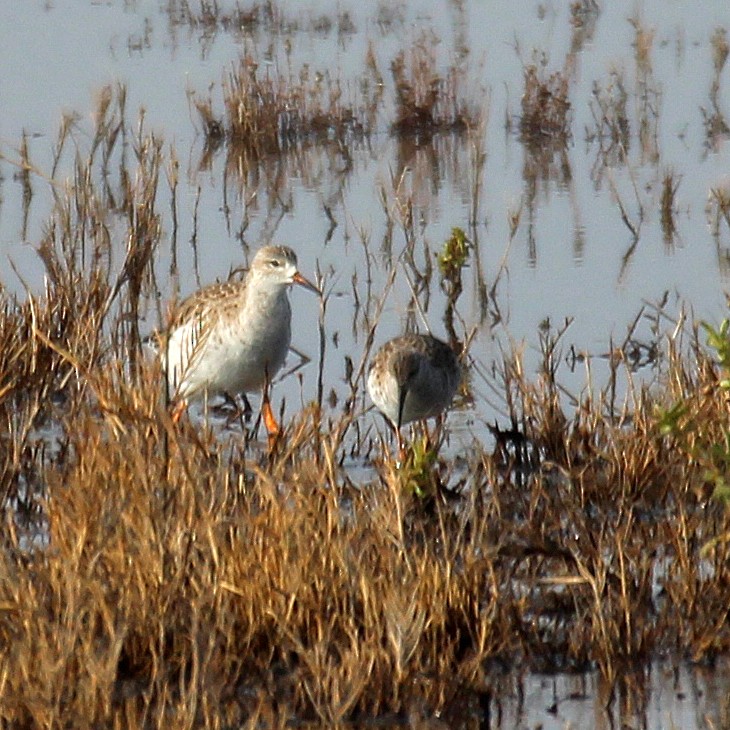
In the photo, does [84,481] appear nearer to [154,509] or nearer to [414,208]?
[154,509]

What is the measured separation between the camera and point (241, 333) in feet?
25.5

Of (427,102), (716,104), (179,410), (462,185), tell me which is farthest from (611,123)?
(179,410)

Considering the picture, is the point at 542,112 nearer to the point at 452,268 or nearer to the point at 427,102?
the point at 427,102

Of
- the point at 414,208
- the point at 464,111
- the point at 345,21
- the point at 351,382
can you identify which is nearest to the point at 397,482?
the point at 351,382

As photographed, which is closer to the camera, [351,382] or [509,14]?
[351,382]

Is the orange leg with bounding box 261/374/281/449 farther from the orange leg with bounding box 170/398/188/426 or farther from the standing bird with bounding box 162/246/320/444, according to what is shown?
the orange leg with bounding box 170/398/188/426

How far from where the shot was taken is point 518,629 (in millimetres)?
5348

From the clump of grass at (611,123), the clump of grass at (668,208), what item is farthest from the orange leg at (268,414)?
the clump of grass at (611,123)

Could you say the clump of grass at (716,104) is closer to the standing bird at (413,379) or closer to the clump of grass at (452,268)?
the clump of grass at (452,268)

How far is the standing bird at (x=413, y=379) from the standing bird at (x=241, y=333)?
1.50ft

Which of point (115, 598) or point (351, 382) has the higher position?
point (115, 598)

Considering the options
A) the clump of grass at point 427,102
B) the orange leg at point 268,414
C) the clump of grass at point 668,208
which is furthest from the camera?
the clump of grass at point 427,102

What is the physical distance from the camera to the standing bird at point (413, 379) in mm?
7363

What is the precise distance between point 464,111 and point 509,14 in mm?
4227
